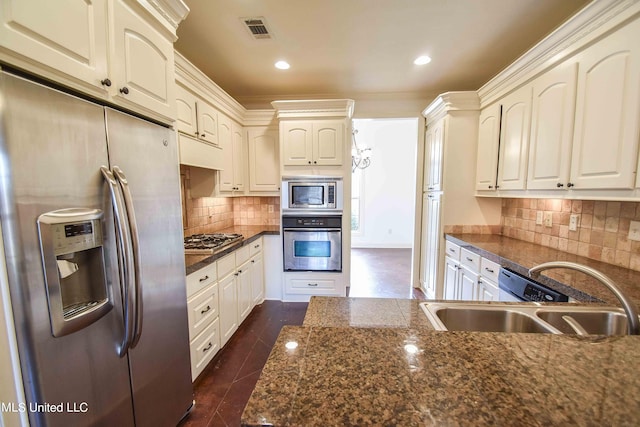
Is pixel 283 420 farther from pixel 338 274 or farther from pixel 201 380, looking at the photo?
pixel 338 274

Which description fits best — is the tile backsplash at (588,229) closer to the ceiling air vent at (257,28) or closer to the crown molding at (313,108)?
the crown molding at (313,108)

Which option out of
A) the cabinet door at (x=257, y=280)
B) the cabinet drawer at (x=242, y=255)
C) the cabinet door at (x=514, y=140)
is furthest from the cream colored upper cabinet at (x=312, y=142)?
the cabinet door at (x=514, y=140)

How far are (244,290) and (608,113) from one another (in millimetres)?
2979

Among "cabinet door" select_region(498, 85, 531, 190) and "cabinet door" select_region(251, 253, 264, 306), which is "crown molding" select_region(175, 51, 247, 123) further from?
"cabinet door" select_region(498, 85, 531, 190)

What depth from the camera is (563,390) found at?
1.68 feet

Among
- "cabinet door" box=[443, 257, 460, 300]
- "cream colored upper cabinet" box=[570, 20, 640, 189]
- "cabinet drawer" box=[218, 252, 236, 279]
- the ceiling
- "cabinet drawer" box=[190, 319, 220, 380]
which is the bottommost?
"cabinet drawer" box=[190, 319, 220, 380]

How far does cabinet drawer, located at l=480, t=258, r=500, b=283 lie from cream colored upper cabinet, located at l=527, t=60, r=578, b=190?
0.66m

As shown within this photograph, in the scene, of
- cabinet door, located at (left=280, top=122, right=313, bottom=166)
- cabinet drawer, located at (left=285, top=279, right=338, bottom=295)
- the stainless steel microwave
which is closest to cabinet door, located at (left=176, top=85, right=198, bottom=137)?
cabinet door, located at (left=280, top=122, right=313, bottom=166)

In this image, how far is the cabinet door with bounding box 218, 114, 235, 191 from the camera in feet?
8.57

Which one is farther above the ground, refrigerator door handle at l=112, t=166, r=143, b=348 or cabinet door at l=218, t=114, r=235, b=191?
cabinet door at l=218, t=114, r=235, b=191

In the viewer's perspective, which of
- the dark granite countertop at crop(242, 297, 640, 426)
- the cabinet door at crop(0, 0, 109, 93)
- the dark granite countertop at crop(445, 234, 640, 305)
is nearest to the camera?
the dark granite countertop at crop(242, 297, 640, 426)

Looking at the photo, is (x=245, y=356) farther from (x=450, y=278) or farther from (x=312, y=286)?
(x=450, y=278)

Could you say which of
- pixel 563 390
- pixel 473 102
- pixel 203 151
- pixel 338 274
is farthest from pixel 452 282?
pixel 203 151

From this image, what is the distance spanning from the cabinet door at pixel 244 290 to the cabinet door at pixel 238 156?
981 mm
